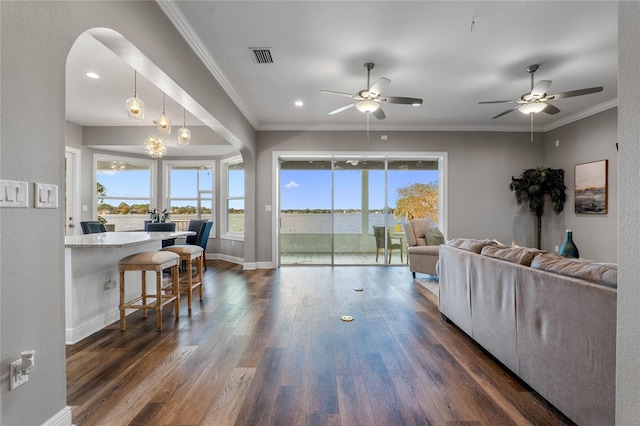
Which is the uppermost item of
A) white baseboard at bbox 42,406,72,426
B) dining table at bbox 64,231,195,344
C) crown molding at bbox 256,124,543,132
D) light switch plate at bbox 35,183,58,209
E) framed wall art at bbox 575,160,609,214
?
crown molding at bbox 256,124,543,132

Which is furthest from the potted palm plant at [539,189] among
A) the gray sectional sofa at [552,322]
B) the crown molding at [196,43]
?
the crown molding at [196,43]

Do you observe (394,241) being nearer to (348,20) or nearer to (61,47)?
(348,20)

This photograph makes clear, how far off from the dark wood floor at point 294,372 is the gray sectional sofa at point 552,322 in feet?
0.61

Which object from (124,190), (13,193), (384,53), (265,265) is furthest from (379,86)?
(124,190)

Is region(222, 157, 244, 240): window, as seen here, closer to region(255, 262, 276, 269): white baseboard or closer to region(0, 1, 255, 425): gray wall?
region(255, 262, 276, 269): white baseboard

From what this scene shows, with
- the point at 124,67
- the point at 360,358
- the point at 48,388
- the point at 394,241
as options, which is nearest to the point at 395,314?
the point at 360,358

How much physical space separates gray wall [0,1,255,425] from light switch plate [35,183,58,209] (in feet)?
0.08

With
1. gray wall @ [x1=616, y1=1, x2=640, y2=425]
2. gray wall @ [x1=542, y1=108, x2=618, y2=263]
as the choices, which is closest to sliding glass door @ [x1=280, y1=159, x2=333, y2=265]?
gray wall @ [x1=542, y1=108, x2=618, y2=263]

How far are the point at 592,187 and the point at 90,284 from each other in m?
7.17

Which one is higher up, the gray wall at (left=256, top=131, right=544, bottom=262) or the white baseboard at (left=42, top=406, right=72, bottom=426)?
the gray wall at (left=256, top=131, right=544, bottom=262)

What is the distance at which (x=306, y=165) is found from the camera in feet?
21.2

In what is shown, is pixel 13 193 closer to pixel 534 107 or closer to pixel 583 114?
pixel 534 107

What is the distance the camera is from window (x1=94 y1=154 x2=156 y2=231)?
Answer: 22.3 ft

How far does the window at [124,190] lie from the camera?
681 cm
